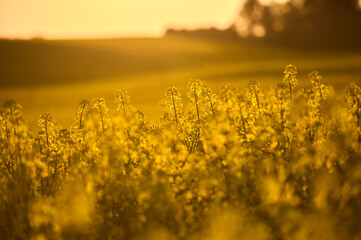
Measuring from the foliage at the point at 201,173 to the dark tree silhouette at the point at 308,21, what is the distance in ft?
185

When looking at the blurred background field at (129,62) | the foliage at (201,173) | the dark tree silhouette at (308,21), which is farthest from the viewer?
the dark tree silhouette at (308,21)

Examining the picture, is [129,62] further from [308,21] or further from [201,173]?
[201,173]

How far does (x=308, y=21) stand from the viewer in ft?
211

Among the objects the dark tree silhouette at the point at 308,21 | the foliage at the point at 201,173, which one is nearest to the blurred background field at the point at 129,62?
the dark tree silhouette at the point at 308,21

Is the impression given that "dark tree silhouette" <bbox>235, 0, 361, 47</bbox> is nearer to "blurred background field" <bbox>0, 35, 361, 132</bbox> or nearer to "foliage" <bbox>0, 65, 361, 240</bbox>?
"blurred background field" <bbox>0, 35, 361, 132</bbox>

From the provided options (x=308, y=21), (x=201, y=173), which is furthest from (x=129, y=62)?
(x=201, y=173)

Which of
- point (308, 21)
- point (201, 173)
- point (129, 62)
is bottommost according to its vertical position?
point (201, 173)

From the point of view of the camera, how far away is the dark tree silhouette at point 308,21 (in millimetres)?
59375

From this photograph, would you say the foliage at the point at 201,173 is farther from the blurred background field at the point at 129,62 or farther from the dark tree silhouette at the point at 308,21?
the dark tree silhouette at the point at 308,21

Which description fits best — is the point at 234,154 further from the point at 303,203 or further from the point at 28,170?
the point at 28,170

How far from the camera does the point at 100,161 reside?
17.9 ft

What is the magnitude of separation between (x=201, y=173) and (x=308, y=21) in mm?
62961

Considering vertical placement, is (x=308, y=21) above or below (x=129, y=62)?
above

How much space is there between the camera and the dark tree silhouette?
195ft
